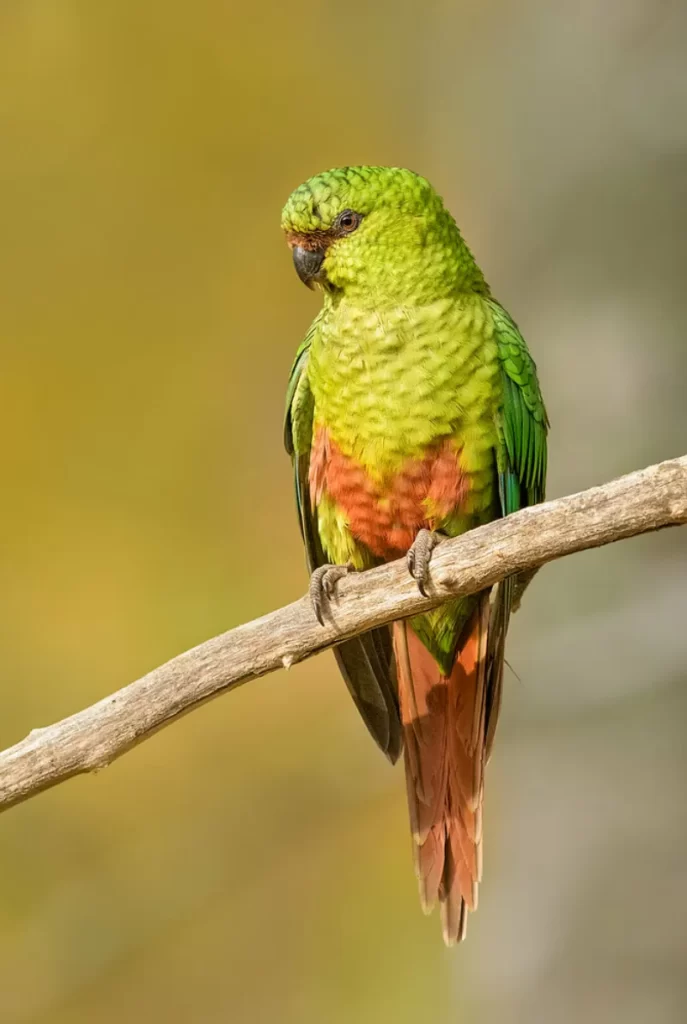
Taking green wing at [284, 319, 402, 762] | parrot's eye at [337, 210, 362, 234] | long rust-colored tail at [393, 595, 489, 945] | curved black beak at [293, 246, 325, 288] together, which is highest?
parrot's eye at [337, 210, 362, 234]

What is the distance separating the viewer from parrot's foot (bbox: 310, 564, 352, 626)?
1892 millimetres

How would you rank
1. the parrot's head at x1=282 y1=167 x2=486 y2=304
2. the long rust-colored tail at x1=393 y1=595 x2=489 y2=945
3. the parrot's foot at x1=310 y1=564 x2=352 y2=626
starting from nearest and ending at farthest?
the parrot's foot at x1=310 y1=564 x2=352 y2=626 < the parrot's head at x1=282 y1=167 x2=486 y2=304 < the long rust-colored tail at x1=393 y1=595 x2=489 y2=945

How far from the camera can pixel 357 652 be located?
2.42 meters

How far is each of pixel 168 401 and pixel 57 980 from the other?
2272 millimetres

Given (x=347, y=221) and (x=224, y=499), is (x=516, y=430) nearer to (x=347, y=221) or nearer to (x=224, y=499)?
(x=347, y=221)

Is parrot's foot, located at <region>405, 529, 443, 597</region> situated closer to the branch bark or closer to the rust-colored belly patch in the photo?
the branch bark

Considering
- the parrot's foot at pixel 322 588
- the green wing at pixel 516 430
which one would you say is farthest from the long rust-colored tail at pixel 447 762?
the parrot's foot at pixel 322 588

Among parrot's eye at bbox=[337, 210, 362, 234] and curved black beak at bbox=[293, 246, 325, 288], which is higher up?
parrot's eye at bbox=[337, 210, 362, 234]

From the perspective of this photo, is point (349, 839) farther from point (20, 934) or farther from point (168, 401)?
point (168, 401)

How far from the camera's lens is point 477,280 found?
2.23m

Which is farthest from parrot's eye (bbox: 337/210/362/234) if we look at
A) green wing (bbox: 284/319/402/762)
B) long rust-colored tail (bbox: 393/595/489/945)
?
long rust-colored tail (bbox: 393/595/489/945)

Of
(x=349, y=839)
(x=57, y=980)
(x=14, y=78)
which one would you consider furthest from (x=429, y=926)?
(x=14, y=78)

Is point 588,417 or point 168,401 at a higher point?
point 168,401

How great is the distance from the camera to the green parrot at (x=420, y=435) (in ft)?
6.75
